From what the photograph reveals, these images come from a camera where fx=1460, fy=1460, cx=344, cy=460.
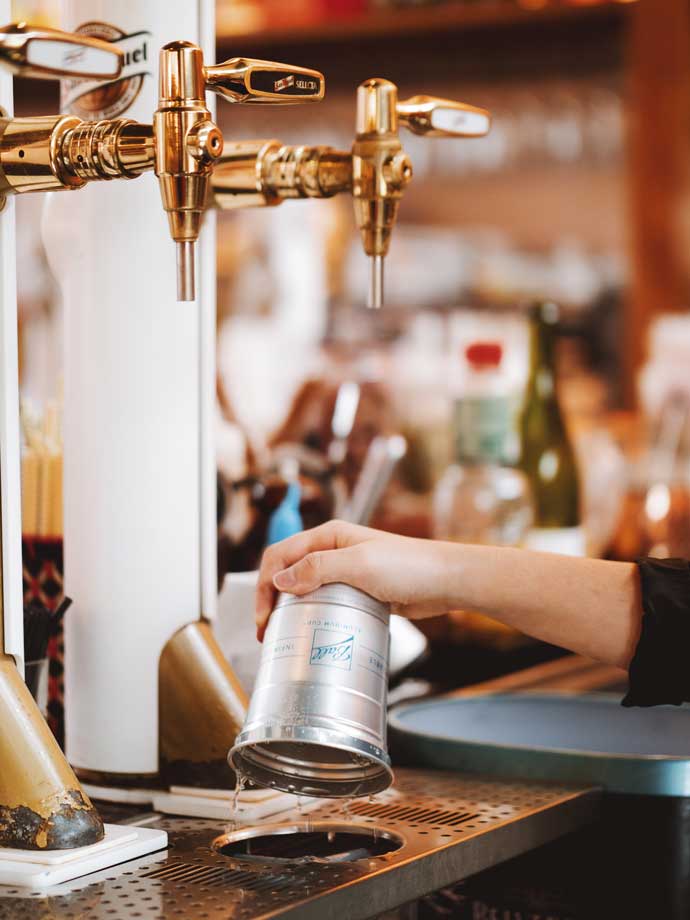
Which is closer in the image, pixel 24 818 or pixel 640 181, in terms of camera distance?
pixel 24 818

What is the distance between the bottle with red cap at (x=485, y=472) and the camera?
6.50 ft

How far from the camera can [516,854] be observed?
1.04m

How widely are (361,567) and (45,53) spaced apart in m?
0.37

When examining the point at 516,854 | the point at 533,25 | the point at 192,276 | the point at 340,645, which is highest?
the point at 533,25

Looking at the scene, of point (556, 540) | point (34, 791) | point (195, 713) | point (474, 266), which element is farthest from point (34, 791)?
point (474, 266)

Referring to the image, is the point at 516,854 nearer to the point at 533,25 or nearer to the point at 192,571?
the point at 192,571

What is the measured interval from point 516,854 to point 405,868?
16cm

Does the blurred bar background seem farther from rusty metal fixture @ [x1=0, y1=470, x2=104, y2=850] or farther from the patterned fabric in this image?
rusty metal fixture @ [x1=0, y1=470, x2=104, y2=850]

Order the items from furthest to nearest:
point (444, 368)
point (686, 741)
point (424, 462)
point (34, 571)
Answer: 1. point (444, 368)
2. point (424, 462)
3. point (686, 741)
4. point (34, 571)

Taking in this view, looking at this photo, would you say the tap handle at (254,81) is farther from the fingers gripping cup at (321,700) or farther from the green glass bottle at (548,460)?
the green glass bottle at (548,460)

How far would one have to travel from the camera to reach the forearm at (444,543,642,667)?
1.06m

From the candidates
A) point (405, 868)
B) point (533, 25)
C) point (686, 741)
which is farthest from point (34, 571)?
point (533, 25)

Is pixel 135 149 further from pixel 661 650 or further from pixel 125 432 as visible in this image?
pixel 661 650

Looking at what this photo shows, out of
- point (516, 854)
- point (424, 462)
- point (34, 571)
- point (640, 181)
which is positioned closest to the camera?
point (516, 854)
